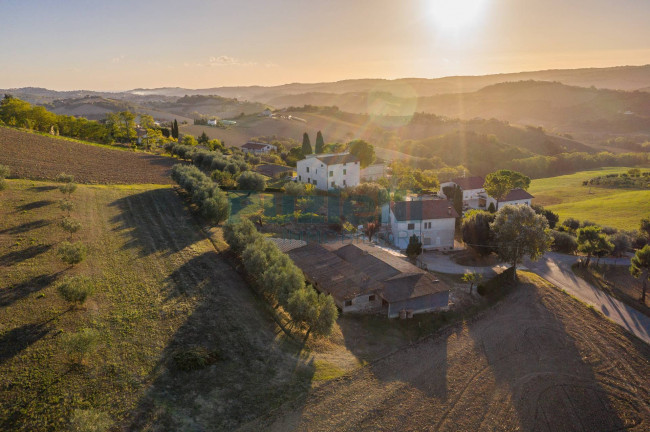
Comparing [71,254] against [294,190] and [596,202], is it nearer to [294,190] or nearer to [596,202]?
[294,190]

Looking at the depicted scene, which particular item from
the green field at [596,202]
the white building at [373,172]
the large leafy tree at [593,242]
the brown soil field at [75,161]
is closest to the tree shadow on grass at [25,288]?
the brown soil field at [75,161]

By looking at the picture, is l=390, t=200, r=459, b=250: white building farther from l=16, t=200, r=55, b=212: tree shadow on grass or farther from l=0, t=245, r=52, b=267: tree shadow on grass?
l=16, t=200, r=55, b=212: tree shadow on grass

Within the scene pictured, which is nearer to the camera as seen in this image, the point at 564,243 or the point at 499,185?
the point at 564,243

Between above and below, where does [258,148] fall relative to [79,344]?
above

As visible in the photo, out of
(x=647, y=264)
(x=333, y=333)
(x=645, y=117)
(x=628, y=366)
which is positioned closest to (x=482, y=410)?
(x=333, y=333)

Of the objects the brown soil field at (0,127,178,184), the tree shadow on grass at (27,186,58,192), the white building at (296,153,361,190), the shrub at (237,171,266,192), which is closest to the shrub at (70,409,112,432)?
the tree shadow on grass at (27,186,58,192)

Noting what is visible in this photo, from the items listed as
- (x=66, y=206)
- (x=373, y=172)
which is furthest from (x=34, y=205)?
(x=373, y=172)

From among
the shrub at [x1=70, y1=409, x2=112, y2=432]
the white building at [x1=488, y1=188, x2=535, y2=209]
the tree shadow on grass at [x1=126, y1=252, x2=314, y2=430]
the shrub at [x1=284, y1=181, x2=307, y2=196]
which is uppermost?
the shrub at [x1=284, y1=181, x2=307, y2=196]
